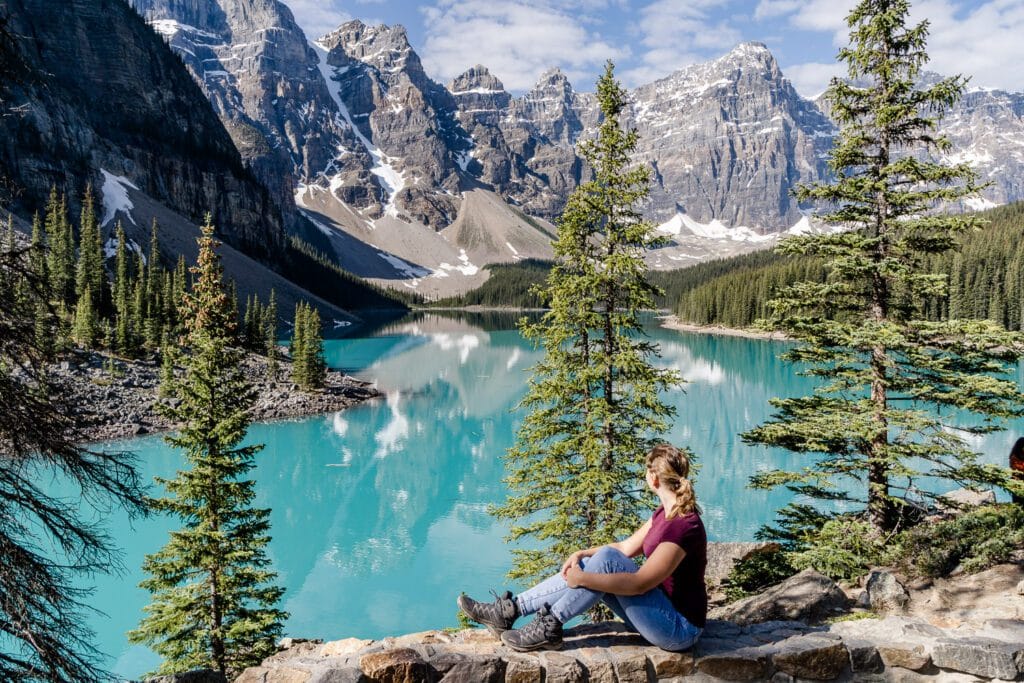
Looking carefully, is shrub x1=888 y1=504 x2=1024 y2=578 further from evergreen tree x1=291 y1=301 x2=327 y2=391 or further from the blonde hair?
evergreen tree x1=291 y1=301 x2=327 y2=391

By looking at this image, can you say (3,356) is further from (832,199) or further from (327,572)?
(327,572)

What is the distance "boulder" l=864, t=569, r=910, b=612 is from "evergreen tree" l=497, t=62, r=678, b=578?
14.5ft

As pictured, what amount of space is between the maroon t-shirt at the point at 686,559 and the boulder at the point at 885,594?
13.7 ft

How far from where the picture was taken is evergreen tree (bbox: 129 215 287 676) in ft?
38.2

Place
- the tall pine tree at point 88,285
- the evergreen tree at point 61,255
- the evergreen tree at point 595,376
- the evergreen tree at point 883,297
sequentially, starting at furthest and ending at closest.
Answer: the evergreen tree at point 61,255, the tall pine tree at point 88,285, the evergreen tree at point 595,376, the evergreen tree at point 883,297

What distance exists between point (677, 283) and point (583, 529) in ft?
571

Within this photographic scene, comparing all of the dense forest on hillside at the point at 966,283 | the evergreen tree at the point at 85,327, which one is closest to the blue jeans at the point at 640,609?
the evergreen tree at the point at 85,327

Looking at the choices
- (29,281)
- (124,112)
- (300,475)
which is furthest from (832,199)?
(124,112)

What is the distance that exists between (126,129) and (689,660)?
161 metres

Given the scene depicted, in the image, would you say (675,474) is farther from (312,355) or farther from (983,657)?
(312,355)

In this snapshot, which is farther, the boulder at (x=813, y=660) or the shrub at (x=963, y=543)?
the shrub at (x=963, y=543)

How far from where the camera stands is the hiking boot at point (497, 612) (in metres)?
5.43

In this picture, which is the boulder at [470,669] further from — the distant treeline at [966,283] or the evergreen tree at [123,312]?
the distant treeline at [966,283]

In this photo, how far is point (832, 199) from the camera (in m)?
11.3
